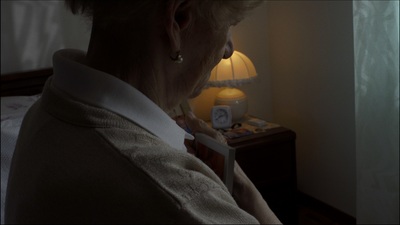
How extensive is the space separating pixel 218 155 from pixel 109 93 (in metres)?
0.33

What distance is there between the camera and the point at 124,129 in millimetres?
461

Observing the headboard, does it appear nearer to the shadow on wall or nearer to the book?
the shadow on wall

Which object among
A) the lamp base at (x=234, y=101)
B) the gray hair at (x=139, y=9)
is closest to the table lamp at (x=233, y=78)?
the lamp base at (x=234, y=101)

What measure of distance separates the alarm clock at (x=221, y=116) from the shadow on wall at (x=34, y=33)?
703mm

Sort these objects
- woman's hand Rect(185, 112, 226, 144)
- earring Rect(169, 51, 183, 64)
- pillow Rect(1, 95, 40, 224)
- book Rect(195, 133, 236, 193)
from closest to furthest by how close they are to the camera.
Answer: earring Rect(169, 51, 183, 64) → book Rect(195, 133, 236, 193) → woman's hand Rect(185, 112, 226, 144) → pillow Rect(1, 95, 40, 224)

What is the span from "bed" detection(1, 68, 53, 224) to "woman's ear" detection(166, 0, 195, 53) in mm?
1112

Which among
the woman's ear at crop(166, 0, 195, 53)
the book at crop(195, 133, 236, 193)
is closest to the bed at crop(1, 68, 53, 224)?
the book at crop(195, 133, 236, 193)

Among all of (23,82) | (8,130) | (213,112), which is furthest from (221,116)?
(8,130)

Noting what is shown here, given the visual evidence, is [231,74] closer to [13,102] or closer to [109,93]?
[13,102]

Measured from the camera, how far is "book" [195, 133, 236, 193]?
75 cm

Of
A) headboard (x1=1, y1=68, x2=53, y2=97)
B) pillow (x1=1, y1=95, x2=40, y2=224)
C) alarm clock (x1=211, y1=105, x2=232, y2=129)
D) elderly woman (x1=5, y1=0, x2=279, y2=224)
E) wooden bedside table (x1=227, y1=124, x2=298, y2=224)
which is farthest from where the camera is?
alarm clock (x1=211, y1=105, x2=232, y2=129)

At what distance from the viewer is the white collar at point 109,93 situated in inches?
18.7

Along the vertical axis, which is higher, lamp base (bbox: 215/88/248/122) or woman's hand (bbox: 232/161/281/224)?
woman's hand (bbox: 232/161/281/224)

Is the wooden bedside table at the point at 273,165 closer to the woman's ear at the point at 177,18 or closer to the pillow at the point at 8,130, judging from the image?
the pillow at the point at 8,130
